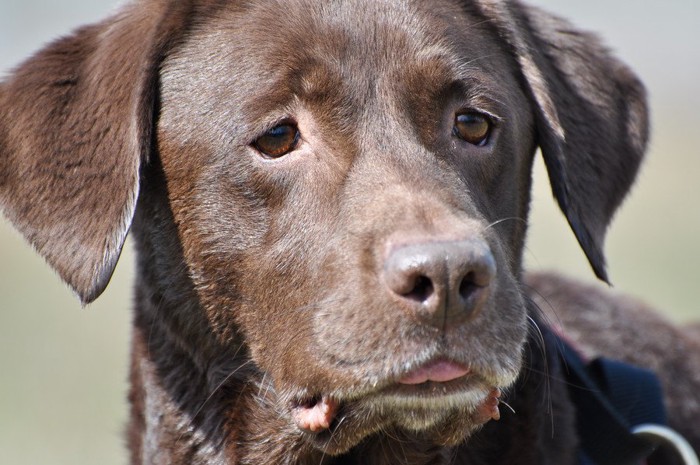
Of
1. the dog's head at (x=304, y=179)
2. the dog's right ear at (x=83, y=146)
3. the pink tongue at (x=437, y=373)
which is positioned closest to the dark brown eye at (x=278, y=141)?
the dog's head at (x=304, y=179)

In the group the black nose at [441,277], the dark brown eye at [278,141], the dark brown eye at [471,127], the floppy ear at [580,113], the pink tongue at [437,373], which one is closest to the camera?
the black nose at [441,277]

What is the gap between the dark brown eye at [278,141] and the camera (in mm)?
3105

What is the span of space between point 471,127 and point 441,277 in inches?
31.4

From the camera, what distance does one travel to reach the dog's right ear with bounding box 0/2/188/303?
3.13 m

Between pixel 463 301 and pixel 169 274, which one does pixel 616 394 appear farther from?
pixel 169 274

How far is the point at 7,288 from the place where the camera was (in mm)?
11891

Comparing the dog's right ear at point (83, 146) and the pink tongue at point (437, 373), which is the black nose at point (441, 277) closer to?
the pink tongue at point (437, 373)

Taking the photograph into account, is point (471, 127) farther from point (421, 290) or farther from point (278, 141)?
point (421, 290)

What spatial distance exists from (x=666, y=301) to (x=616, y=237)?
198 inches

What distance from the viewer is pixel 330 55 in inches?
123

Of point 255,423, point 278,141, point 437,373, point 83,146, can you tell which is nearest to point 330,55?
point 278,141

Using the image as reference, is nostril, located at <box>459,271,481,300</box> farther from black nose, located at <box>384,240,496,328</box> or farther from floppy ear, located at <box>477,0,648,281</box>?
floppy ear, located at <box>477,0,648,281</box>

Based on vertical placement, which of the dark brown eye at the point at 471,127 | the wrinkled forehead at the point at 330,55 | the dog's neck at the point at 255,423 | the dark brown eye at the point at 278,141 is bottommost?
the dog's neck at the point at 255,423

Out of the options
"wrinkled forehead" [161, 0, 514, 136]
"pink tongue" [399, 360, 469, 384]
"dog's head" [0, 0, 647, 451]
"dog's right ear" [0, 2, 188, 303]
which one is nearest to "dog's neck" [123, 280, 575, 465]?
"dog's head" [0, 0, 647, 451]
